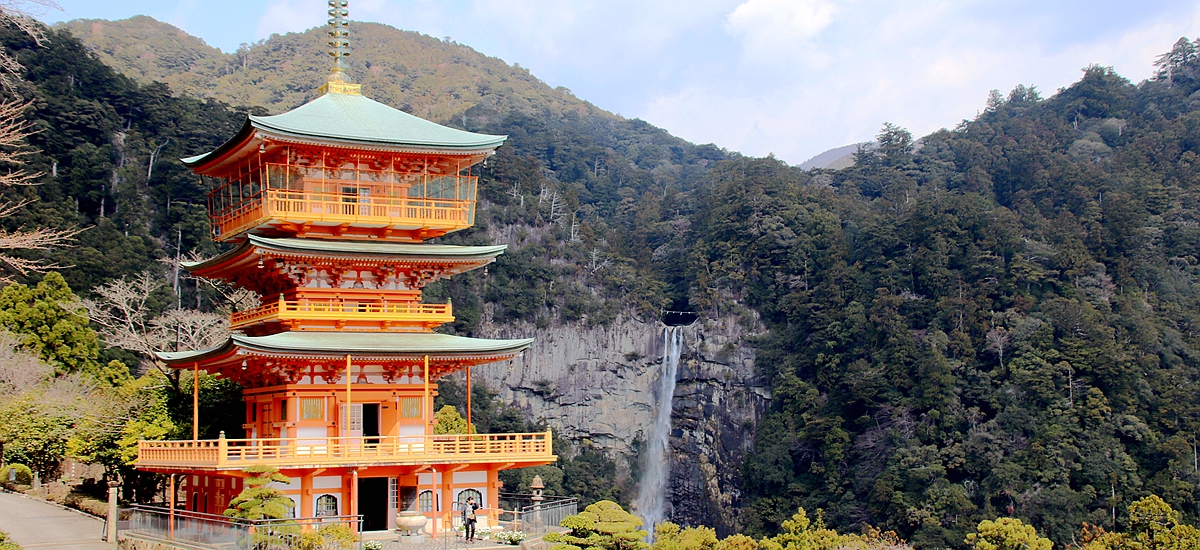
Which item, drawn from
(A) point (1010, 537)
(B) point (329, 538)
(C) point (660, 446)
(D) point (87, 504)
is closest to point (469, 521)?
(B) point (329, 538)


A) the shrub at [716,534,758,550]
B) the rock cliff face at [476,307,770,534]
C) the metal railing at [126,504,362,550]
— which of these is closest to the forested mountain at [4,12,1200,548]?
the rock cliff face at [476,307,770,534]

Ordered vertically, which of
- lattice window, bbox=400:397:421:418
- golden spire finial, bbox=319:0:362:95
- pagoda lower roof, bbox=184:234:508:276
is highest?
golden spire finial, bbox=319:0:362:95

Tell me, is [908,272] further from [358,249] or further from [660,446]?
[358,249]

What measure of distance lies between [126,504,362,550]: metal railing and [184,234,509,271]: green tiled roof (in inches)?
213

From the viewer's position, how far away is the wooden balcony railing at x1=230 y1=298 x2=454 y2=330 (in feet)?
84.9

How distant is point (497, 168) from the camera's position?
7150 cm

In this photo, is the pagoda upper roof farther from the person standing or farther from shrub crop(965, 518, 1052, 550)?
shrub crop(965, 518, 1052, 550)

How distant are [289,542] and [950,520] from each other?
32536 mm

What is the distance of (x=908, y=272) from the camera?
5962cm

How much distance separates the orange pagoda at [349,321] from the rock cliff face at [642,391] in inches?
1406

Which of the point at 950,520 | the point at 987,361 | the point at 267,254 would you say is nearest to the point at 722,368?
the point at 987,361

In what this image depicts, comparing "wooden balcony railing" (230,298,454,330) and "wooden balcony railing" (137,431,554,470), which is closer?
"wooden balcony railing" (137,431,554,470)

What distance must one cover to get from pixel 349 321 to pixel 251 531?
20.1 feet

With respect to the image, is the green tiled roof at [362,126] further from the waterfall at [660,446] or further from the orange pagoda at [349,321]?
the waterfall at [660,446]
